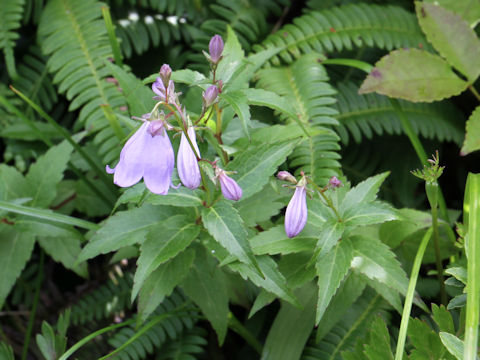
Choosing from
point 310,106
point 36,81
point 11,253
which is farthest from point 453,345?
point 36,81

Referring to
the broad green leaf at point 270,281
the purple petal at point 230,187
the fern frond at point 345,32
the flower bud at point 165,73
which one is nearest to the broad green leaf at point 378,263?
the broad green leaf at point 270,281

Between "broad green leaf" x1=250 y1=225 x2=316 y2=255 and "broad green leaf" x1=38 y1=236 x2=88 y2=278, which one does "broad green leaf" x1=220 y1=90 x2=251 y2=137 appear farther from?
"broad green leaf" x1=38 y1=236 x2=88 y2=278

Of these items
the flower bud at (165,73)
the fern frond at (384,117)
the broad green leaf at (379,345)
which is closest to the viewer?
the flower bud at (165,73)

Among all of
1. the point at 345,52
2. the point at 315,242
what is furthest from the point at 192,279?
the point at 345,52

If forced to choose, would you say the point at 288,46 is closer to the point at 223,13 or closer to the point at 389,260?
the point at 223,13

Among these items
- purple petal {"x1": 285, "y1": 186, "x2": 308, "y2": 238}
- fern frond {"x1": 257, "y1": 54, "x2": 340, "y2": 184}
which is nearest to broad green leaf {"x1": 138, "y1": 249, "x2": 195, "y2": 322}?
purple petal {"x1": 285, "y1": 186, "x2": 308, "y2": 238}

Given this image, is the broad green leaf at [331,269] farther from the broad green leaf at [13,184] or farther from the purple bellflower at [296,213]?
the broad green leaf at [13,184]
